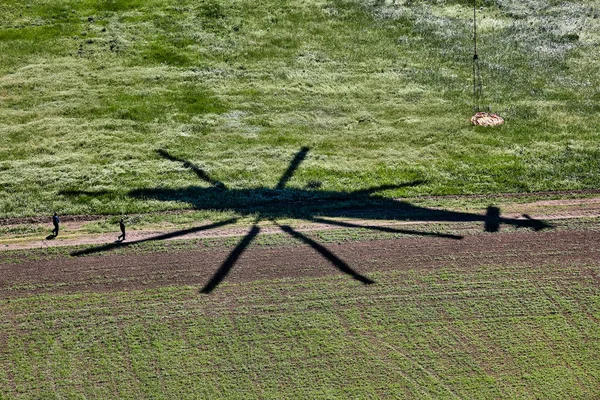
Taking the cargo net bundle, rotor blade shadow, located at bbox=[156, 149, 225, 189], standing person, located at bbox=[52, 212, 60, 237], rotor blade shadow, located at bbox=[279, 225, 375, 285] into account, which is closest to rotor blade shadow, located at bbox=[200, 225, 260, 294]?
rotor blade shadow, located at bbox=[279, 225, 375, 285]

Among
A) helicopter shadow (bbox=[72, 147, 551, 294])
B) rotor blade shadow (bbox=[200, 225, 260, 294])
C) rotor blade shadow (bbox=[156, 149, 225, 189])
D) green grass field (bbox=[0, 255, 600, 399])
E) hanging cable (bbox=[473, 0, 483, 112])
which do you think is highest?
hanging cable (bbox=[473, 0, 483, 112])

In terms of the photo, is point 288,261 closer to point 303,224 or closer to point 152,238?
point 303,224

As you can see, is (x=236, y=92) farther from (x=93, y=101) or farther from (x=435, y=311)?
(x=435, y=311)

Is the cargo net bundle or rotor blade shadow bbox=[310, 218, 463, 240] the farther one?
the cargo net bundle

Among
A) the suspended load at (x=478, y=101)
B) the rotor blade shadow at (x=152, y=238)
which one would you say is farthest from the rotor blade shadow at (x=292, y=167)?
the suspended load at (x=478, y=101)

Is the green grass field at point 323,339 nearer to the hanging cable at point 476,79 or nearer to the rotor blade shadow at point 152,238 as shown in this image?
the rotor blade shadow at point 152,238

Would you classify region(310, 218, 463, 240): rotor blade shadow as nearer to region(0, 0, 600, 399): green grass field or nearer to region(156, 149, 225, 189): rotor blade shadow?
region(0, 0, 600, 399): green grass field

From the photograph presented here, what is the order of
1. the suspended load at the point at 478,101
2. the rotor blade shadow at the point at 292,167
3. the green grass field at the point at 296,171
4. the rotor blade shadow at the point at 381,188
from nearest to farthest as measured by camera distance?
1. the green grass field at the point at 296,171
2. the rotor blade shadow at the point at 381,188
3. the rotor blade shadow at the point at 292,167
4. the suspended load at the point at 478,101
